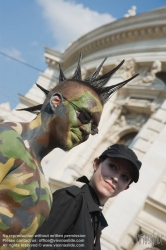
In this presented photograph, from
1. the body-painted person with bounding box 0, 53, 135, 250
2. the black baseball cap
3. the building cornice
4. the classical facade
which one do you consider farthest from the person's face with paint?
the building cornice

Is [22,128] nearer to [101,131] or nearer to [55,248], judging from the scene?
[55,248]

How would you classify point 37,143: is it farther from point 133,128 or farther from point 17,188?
point 133,128

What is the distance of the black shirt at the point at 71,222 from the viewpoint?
220 cm

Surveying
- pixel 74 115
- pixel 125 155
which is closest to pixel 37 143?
pixel 74 115

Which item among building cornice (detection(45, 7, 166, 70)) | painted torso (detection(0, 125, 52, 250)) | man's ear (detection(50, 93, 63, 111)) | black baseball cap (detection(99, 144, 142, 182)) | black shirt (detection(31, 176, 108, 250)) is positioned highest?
building cornice (detection(45, 7, 166, 70))

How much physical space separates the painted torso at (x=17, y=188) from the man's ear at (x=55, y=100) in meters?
0.33

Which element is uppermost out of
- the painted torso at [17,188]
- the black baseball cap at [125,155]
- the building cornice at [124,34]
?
the building cornice at [124,34]

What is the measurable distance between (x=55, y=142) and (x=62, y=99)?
265 millimetres

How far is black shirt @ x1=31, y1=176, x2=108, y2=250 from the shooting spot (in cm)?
220

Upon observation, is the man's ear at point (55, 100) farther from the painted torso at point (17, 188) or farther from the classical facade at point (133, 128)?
the classical facade at point (133, 128)

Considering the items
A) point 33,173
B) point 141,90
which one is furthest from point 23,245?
point 141,90

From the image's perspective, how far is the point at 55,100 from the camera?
6.01ft

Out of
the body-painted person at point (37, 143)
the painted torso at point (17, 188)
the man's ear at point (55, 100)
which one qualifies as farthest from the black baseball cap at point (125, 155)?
the painted torso at point (17, 188)

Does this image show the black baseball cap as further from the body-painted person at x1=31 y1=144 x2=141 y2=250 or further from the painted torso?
the painted torso
